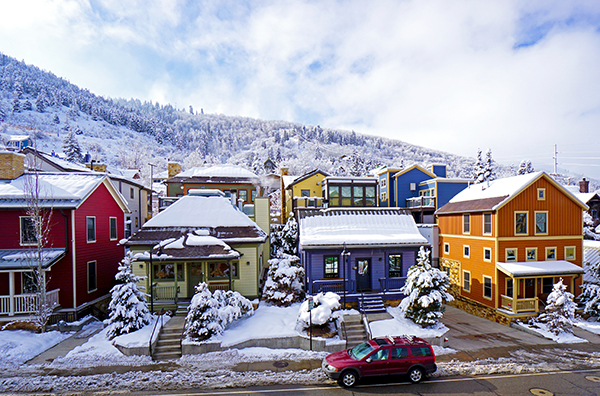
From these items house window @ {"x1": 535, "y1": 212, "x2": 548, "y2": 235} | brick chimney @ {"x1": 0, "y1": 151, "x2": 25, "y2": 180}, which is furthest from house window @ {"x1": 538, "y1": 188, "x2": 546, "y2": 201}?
brick chimney @ {"x1": 0, "y1": 151, "x2": 25, "y2": 180}

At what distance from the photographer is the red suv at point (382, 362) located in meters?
11.1

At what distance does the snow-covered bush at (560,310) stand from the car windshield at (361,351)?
40.8 ft

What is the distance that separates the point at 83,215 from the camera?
18062 millimetres

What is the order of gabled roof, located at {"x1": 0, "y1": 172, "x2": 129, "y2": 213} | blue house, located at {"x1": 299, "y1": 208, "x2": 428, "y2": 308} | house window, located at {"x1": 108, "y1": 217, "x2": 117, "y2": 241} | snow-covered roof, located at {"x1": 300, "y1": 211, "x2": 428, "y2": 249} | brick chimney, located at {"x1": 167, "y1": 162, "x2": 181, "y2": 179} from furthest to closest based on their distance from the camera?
1. brick chimney, located at {"x1": 167, "y1": 162, "x2": 181, "y2": 179}
2. house window, located at {"x1": 108, "y1": 217, "x2": 117, "y2": 241}
3. snow-covered roof, located at {"x1": 300, "y1": 211, "x2": 428, "y2": 249}
4. blue house, located at {"x1": 299, "y1": 208, "x2": 428, "y2": 308}
5. gabled roof, located at {"x1": 0, "y1": 172, "x2": 129, "y2": 213}

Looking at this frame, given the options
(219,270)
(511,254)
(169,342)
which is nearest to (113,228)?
(219,270)

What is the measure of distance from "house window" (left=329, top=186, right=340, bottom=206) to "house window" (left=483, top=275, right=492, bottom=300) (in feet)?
42.5

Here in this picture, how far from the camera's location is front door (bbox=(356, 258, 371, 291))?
19891mm

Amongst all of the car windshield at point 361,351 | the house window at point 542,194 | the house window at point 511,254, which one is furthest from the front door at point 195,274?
the house window at point 542,194

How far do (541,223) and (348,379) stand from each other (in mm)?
18476

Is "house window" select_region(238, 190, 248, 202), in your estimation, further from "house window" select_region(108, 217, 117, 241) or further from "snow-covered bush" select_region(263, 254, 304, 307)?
"snow-covered bush" select_region(263, 254, 304, 307)

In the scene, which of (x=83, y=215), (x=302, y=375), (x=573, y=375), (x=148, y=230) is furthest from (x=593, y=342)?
(x=83, y=215)

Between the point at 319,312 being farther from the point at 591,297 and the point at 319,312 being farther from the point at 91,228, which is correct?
the point at 591,297

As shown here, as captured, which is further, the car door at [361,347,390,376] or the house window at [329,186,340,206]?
the house window at [329,186,340,206]

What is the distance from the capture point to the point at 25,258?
15.5 metres
